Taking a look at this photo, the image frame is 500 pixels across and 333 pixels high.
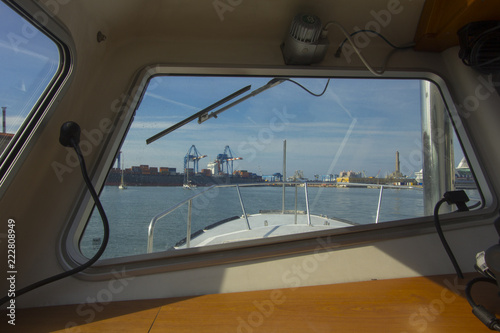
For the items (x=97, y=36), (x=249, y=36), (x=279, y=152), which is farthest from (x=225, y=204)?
(x=97, y=36)

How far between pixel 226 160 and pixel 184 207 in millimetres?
492

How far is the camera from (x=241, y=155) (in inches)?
60.3

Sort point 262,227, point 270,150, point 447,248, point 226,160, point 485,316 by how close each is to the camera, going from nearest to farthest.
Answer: point 485,316 → point 447,248 → point 226,160 → point 270,150 → point 262,227

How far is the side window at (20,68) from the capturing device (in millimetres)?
763

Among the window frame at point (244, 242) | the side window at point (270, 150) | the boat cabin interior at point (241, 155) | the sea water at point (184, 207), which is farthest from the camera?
the side window at point (270, 150)

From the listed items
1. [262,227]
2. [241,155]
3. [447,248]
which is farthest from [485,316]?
[262,227]

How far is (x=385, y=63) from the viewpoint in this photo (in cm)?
131

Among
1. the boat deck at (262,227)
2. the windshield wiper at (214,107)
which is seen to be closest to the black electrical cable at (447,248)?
the windshield wiper at (214,107)

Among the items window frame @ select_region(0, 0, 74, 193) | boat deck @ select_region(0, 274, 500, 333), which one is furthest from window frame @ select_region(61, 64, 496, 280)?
window frame @ select_region(0, 0, 74, 193)

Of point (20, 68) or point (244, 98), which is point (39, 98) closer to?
point (20, 68)

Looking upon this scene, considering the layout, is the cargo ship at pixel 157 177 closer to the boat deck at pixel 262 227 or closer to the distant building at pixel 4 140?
the distant building at pixel 4 140

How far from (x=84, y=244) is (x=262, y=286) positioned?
673mm

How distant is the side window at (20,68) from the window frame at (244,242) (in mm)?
292

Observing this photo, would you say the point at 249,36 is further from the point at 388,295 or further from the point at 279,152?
the point at 388,295
